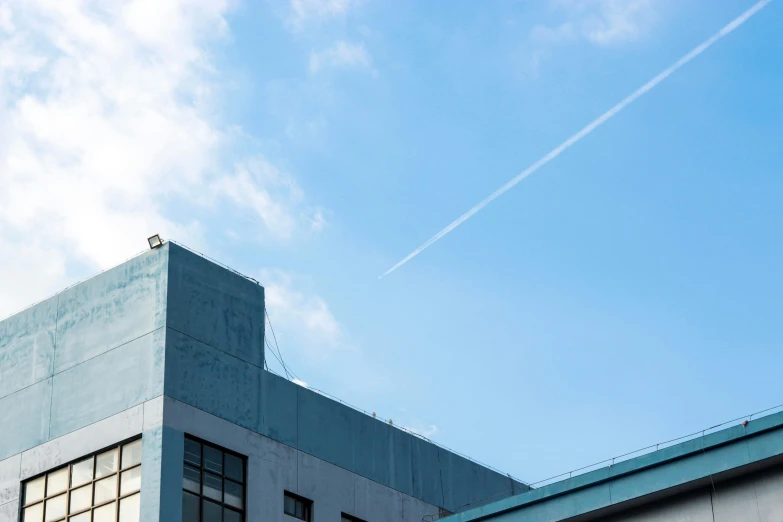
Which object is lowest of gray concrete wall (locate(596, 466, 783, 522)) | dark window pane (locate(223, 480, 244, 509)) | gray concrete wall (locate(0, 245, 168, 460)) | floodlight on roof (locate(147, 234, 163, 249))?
gray concrete wall (locate(596, 466, 783, 522))

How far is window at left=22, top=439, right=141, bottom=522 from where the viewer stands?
49.6 m

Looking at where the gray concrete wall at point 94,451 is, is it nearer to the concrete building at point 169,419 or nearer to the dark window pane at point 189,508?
the concrete building at point 169,419

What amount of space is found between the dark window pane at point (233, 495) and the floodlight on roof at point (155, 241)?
988 cm

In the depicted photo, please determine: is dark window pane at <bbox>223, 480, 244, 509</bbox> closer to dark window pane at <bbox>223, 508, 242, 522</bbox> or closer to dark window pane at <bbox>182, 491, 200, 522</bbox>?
dark window pane at <bbox>223, 508, 242, 522</bbox>

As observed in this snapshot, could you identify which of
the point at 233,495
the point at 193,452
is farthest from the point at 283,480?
the point at 193,452

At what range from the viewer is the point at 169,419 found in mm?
49688

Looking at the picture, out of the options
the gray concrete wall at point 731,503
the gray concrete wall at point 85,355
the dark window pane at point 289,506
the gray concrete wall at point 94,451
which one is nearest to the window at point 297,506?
the dark window pane at point 289,506

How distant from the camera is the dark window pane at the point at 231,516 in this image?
167ft

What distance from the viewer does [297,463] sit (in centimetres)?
5481

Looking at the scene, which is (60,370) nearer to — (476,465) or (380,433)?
(380,433)

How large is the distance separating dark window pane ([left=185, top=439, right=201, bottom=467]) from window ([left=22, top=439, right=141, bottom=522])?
1.82 meters

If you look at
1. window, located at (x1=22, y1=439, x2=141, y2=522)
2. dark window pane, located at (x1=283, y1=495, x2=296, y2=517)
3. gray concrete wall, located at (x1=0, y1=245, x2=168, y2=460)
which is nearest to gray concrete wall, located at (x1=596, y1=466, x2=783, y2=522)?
dark window pane, located at (x1=283, y1=495, x2=296, y2=517)

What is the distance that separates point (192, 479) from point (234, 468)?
2.33 m

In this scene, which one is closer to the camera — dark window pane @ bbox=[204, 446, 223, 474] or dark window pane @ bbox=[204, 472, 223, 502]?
dark window pane @ bbox=[204, 472, 223, 502]
